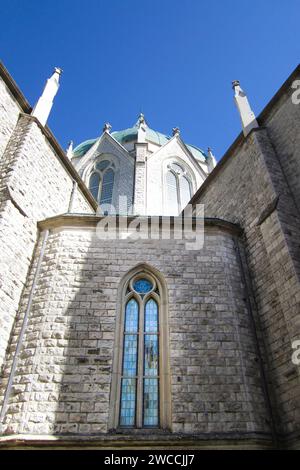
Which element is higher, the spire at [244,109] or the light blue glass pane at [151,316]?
the spire at [244,109]

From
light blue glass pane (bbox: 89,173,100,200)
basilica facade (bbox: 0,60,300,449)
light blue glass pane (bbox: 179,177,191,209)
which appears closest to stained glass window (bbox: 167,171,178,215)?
light blue glass pane (bbox: 179,177,191,209)

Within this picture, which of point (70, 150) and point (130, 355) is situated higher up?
point (70, 150)

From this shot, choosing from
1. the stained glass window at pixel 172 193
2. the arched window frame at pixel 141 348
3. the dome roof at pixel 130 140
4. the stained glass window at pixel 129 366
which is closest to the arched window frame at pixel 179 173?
the stained glass window at pixel 172 193

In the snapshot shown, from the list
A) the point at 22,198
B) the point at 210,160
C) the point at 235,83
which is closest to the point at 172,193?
the point at 210,160

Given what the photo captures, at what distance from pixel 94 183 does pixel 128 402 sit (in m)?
15.6

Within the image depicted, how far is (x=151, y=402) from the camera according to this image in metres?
6.34

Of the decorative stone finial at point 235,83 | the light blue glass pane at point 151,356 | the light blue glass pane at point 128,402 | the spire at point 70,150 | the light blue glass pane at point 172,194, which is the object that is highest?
the spire at point 70,150

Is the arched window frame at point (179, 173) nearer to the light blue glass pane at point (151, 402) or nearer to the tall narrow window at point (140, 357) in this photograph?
the tall narrow window at point (140, 357)

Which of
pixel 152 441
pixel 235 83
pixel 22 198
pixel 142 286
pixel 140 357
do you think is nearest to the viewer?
pixel 152 441

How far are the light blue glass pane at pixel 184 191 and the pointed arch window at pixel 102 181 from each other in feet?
13.3

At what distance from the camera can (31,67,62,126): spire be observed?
1034 cm

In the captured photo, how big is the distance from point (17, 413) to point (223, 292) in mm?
4652

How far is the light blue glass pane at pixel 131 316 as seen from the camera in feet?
23.7

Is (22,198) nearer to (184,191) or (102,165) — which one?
(184,191)
